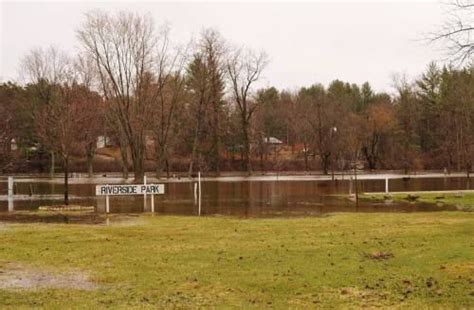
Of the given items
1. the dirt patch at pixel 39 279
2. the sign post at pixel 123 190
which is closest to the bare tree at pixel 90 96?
the sign post at pixel 123 190

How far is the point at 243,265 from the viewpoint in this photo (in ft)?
39.2

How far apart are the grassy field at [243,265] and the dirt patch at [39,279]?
0.03m

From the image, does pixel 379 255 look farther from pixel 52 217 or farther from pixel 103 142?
pixel 103 142

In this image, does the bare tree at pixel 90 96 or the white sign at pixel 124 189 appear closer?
the white sign at pixel 124 189

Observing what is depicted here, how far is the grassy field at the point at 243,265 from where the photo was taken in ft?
29.9

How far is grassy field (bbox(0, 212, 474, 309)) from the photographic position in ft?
29.9

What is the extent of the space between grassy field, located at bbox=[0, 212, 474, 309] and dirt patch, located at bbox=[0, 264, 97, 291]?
0.03 meters

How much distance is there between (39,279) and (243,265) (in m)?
3.70

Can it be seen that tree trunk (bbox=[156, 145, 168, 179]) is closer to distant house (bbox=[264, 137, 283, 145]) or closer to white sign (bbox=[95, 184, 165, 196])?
distant house (bbox=[264, 137, 283, 145])

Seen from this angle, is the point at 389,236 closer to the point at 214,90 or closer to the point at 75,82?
the point at 75,82

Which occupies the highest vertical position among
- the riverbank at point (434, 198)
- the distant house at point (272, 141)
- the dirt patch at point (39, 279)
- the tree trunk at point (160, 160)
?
the distant house at point (272, 141)

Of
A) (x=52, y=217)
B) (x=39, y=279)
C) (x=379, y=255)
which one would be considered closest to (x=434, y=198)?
(x=52, y=217)

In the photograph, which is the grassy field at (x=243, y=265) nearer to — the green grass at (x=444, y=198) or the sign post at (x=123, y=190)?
the sign post at (x=123, y=190)

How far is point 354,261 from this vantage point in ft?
40.0
